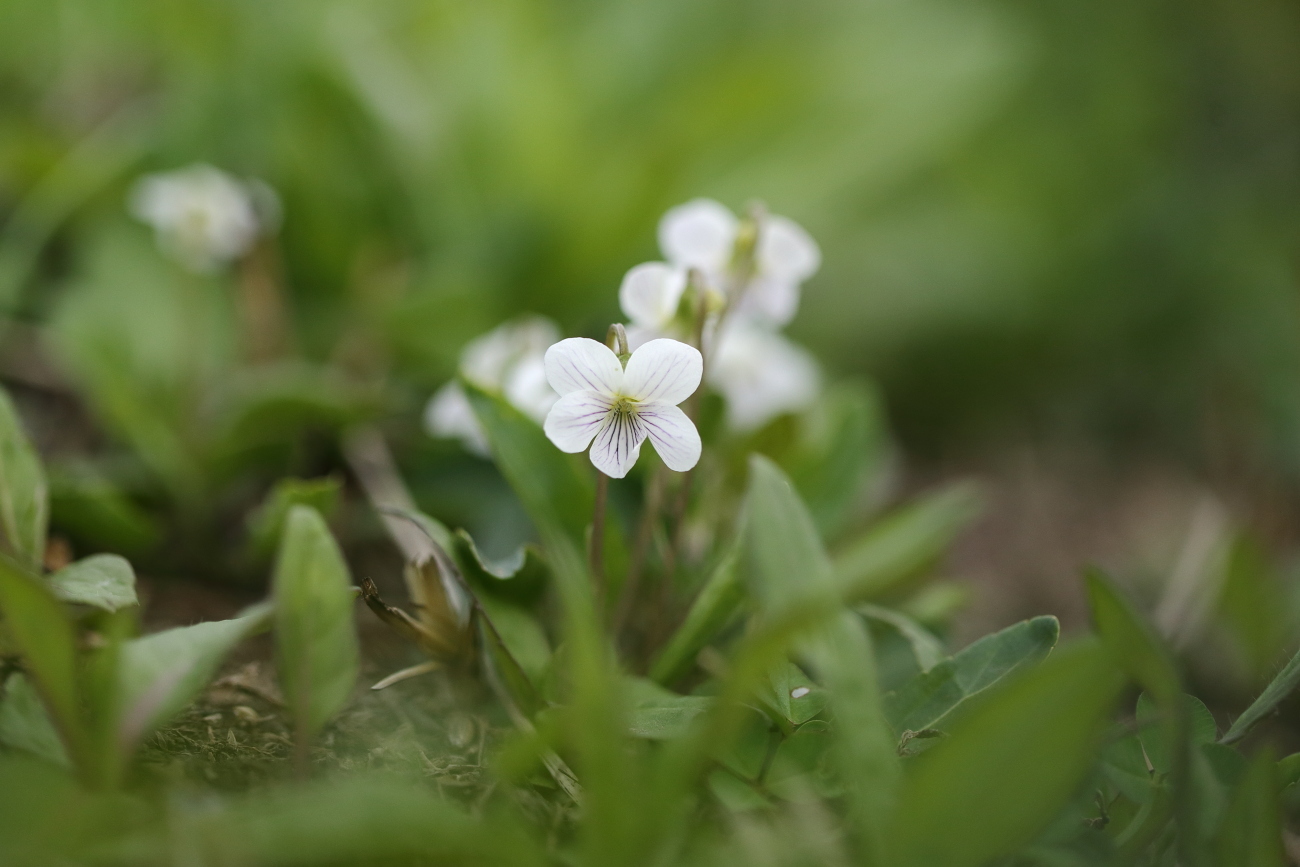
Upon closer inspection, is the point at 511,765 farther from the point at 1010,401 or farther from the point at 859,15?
the point at 859,15

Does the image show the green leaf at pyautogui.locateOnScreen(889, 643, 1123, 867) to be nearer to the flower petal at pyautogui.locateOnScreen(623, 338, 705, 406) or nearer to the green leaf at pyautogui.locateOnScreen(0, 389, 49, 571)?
the flower petal at pyautogui.locateOnScreen(623, 338, 705, 406)

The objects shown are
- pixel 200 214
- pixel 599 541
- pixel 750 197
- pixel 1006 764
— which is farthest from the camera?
pixel 750 197

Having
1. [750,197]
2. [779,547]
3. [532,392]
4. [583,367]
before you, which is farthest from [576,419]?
[750,197]

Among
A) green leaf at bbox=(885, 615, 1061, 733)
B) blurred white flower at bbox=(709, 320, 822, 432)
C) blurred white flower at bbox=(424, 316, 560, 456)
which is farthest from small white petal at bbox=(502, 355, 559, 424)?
green leaf at bbox=(885, 615, 1061, 733)

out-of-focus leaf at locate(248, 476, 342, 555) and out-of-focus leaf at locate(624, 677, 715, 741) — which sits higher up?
out-of-focus leaf at locate(248, 476, 342, 555)

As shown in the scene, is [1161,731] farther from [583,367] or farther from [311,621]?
[311,621]

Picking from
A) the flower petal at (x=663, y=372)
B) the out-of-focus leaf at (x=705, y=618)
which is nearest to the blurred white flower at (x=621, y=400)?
the flower petal at (x=663, y=372)

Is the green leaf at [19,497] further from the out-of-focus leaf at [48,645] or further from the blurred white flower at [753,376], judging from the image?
the blurred white flower at [753,376]
